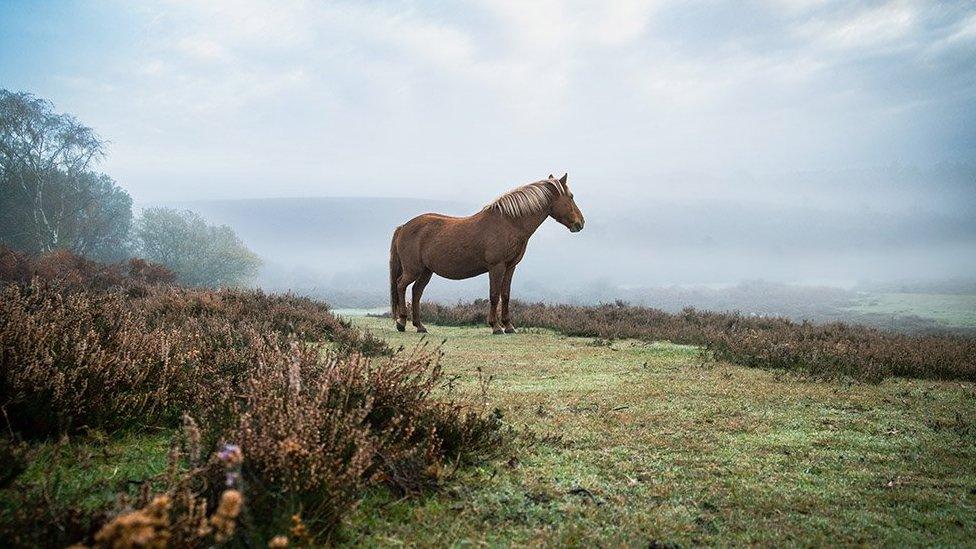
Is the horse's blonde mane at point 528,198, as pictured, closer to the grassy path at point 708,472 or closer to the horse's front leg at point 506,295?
the horse's front leg at point 506,295

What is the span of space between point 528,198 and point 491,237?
1081 mm

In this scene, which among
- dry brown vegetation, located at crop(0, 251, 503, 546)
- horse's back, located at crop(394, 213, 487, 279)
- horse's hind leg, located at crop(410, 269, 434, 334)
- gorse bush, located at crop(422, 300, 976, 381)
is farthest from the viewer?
horse's hind leg, located at crop(410, 269, 434, 334)

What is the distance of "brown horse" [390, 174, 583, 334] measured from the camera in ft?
34.1

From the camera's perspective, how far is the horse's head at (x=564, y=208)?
10711 millimetres

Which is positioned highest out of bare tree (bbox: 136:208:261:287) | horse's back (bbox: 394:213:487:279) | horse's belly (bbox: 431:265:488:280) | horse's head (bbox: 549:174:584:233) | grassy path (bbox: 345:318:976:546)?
bare tree (bbox: 136:208:261:287)

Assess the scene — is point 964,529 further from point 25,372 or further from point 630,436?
point 25,372

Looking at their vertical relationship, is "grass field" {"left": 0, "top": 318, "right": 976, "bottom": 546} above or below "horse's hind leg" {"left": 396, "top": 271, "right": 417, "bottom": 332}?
below

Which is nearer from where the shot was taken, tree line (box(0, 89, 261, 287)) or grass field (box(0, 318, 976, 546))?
grass field (box(0, 318, 976, 546))

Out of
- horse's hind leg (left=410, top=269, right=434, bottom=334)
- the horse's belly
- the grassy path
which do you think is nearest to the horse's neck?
the horse's belly

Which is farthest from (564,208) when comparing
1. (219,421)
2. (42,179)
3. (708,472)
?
(42,179)

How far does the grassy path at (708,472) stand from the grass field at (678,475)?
1 cm

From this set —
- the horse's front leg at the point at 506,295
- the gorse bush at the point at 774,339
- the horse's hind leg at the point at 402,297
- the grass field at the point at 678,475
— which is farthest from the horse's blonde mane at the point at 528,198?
the grass field at the point at 678,475

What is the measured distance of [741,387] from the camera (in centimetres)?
535

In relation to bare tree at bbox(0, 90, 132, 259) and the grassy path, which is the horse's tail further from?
bare tree at bbox(0, 90, 132, 259)
